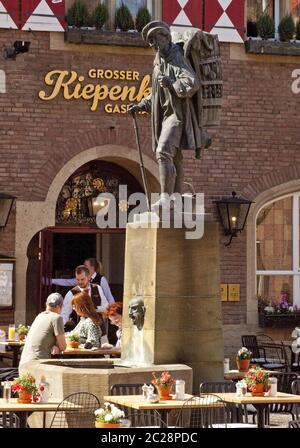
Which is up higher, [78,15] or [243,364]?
[78,15]

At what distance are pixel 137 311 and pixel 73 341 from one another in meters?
2.48

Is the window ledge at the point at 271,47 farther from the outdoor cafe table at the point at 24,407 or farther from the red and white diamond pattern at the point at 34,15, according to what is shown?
the outdoor cafe table at the point at 24,407

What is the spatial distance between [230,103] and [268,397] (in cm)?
908

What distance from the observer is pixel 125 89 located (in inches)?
743

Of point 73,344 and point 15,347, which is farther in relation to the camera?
point 15,347

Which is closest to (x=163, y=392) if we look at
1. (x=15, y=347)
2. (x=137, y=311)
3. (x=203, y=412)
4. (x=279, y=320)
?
(x=203, y=412)

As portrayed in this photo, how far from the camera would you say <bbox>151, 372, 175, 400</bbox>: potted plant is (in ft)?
34.6

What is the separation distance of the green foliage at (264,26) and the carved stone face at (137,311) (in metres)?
8.78

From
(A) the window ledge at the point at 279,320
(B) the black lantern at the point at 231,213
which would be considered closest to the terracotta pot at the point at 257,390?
(B) the black lantern at the point at 231,213

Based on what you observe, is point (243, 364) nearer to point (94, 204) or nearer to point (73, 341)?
point (73, 341)

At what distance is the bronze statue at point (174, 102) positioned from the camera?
12.1 meters

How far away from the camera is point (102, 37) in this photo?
1873cm

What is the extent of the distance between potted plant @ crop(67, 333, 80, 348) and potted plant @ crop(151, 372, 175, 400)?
3.72 metres
